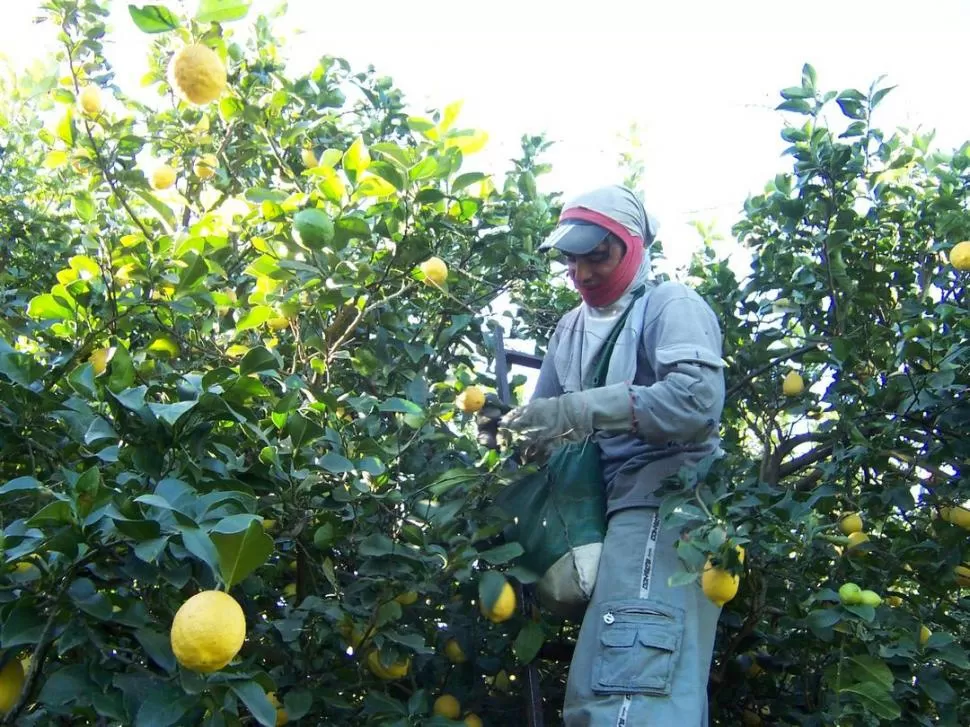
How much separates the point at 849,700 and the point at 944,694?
0.33 m

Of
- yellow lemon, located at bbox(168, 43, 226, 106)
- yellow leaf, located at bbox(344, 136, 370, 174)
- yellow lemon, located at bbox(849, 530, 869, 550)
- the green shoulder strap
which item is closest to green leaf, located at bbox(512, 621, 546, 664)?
the green shoulder strap

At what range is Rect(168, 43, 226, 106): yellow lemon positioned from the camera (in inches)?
101

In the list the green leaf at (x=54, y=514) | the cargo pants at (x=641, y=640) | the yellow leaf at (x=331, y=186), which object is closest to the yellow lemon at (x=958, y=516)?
the cargo pants at (x=641, y=640)

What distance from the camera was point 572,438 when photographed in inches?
100.0

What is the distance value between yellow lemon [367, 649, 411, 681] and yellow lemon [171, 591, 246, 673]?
0.75 meters

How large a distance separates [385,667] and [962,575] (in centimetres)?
164

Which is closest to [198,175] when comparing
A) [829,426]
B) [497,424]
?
[497,424]

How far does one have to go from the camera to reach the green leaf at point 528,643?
263 centimetres

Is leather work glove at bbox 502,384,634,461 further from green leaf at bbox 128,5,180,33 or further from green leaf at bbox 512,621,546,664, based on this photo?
green leaf at bbox 128,5,180,33

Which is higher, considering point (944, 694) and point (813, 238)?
point (813, 238)

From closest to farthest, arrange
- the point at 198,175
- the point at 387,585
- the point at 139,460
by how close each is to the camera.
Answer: the point at 139,460 → the point at 387,585 → the point at 198,175

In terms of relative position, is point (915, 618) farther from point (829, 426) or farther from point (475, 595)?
point (475, 595)

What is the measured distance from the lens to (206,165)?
11.4 ft

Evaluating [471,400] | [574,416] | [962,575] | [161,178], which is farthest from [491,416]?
[962,575]
